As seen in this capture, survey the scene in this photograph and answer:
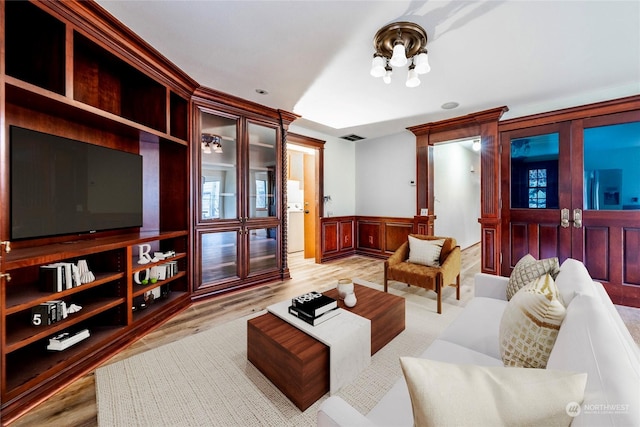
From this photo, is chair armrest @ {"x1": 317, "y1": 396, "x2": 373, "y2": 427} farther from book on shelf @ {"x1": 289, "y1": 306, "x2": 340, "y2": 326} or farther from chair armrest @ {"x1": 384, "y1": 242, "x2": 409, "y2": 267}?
chair armrest @ {"x1": 384, "y1": 242, "x2": 409, "y2": 267}

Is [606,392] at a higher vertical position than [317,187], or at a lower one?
lower

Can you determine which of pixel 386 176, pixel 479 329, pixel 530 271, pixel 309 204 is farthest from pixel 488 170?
pixel 309 204

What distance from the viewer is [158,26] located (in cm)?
192

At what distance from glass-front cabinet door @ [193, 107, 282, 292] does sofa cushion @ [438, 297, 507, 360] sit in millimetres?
2616

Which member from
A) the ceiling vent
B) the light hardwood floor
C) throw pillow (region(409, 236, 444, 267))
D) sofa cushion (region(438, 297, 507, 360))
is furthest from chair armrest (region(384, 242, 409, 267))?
the ceiling vent

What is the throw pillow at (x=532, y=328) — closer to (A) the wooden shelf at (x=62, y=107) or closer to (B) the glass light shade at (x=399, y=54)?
(B) the glass light shade at (x=399, y=54)

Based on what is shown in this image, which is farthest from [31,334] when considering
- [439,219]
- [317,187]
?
[439,219]

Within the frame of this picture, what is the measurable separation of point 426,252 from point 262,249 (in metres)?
2.19

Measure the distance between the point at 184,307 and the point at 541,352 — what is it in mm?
3008

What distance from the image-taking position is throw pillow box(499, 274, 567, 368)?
101cm

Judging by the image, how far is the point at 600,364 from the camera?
630mm

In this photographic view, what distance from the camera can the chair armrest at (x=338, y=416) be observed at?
0.78 meters

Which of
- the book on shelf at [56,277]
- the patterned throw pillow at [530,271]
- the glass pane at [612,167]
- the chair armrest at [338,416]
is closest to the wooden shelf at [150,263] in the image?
the book on shelf at [56,277]

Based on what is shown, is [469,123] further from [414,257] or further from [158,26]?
[158,26]
